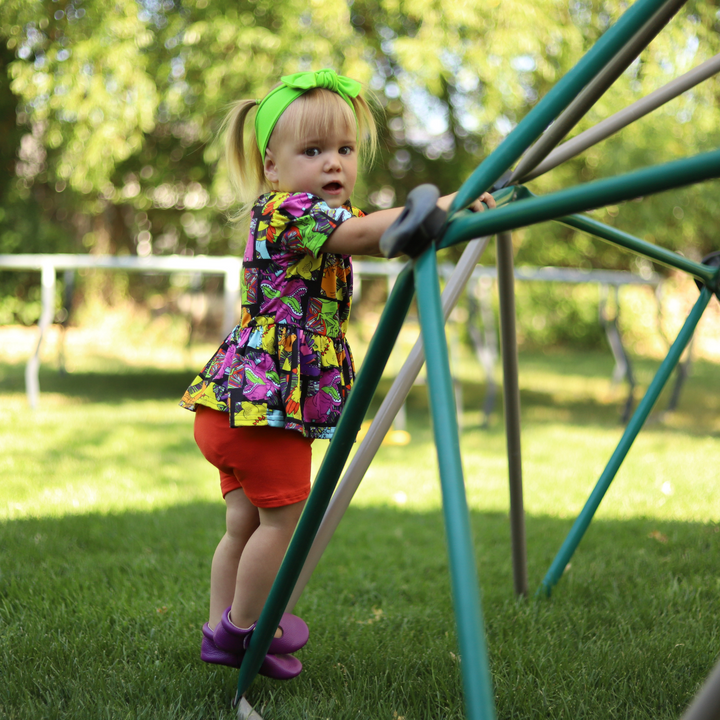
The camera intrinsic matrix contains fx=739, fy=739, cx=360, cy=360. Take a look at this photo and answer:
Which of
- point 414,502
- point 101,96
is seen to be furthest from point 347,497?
point 101,96

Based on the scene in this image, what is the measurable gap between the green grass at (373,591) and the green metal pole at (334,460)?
28cm

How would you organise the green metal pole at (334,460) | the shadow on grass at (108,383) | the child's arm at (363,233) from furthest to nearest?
the shadow on grass at (108,383) → the child's arm at (363,233) → the green metal pole at (334,460)

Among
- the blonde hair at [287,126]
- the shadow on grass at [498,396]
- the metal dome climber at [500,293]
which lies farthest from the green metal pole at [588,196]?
the shadow on grass at [498,396]

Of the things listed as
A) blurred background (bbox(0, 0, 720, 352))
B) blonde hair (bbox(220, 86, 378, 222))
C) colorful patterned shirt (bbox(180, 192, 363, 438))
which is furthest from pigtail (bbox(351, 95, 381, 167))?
blurred background (bbox(0, 0, 720, 352))

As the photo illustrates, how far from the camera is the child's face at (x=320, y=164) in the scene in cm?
145

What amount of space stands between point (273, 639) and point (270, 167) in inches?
38.8

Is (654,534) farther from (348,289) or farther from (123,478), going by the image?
(123,478)

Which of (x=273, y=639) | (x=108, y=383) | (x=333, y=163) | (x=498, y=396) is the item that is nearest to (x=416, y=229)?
(x=333, y=163)

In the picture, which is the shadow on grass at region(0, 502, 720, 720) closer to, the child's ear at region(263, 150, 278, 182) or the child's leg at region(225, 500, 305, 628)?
the child's leg at region(225, 500, 305, 628)

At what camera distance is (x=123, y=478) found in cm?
357

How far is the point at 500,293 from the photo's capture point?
66.9 inches

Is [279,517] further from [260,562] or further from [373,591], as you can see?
[373,591]

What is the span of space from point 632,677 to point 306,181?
133 centimetres

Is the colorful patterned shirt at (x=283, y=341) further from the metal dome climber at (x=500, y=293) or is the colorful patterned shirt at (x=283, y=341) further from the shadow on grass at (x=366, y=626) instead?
the shadow on grass at (x=366, y=626)
